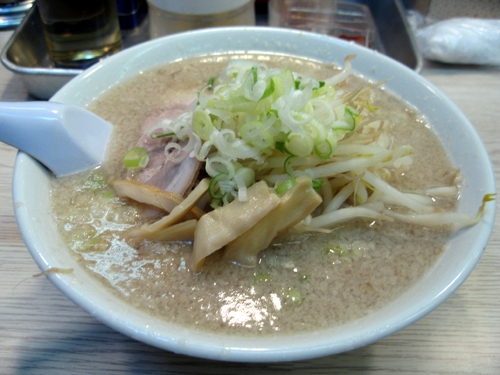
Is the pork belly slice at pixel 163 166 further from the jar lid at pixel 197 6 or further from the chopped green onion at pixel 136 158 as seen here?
the jar lid at pixel 197 6

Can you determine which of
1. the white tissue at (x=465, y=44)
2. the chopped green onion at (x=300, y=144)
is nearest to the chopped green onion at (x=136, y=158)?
the chopped green onion at (x=300, y=144)

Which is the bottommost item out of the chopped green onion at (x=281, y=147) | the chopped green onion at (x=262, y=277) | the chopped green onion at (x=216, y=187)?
the chopped green onion at (x=262, y=277)

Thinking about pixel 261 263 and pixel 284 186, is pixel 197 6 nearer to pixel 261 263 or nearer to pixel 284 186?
pixel 284 186

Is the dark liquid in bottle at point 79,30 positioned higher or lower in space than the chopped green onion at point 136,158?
higher

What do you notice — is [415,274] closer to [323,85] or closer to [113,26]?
[323,85]

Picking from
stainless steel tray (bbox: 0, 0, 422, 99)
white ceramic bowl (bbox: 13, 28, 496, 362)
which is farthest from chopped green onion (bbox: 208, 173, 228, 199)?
stainless steel tray (bbox: 0, 0, 422, 99)

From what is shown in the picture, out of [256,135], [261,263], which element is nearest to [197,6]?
[256,135]

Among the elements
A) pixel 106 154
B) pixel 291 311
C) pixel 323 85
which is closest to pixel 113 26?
pixel 106 154
